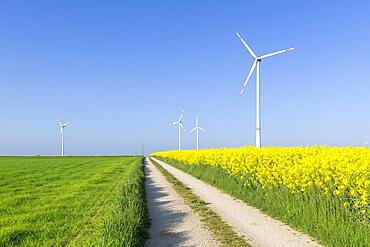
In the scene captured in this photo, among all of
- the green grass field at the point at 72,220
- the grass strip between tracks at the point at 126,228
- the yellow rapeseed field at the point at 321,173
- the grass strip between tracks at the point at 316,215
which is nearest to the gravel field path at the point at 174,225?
the grass strip between tracks at the point at 126,228

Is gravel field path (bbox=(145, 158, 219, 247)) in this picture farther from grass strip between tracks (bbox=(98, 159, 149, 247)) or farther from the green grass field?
the green grass field

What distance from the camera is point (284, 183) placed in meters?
14.0

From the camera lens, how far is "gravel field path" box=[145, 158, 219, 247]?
10.8m

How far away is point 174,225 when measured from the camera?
12992 millimetres

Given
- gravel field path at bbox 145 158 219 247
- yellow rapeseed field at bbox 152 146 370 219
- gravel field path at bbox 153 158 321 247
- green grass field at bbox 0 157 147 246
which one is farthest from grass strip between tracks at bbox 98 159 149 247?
yellow rapeseed field at bbox 152 146 370 219

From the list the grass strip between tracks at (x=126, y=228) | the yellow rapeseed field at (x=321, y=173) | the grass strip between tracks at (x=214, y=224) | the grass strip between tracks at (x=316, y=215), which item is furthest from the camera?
the grass strip between tracks at (x=214, y=224)

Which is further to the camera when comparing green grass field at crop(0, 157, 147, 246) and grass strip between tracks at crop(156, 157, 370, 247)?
green grass field at crop(0, 157, 147, 246)

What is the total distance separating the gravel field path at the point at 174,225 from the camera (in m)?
10.8

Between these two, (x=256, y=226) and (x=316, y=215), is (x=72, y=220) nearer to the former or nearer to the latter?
(x=256, y=226)

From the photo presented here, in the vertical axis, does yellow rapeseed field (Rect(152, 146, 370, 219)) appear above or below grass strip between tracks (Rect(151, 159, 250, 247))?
above

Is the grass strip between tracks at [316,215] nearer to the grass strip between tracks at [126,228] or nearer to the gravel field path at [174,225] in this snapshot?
the gravel field path at [174,225]

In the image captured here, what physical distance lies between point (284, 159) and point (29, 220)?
Result: 1018 centimetres

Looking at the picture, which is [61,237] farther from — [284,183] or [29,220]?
[284,183]

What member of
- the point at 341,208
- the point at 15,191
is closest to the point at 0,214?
the point at 15,191
